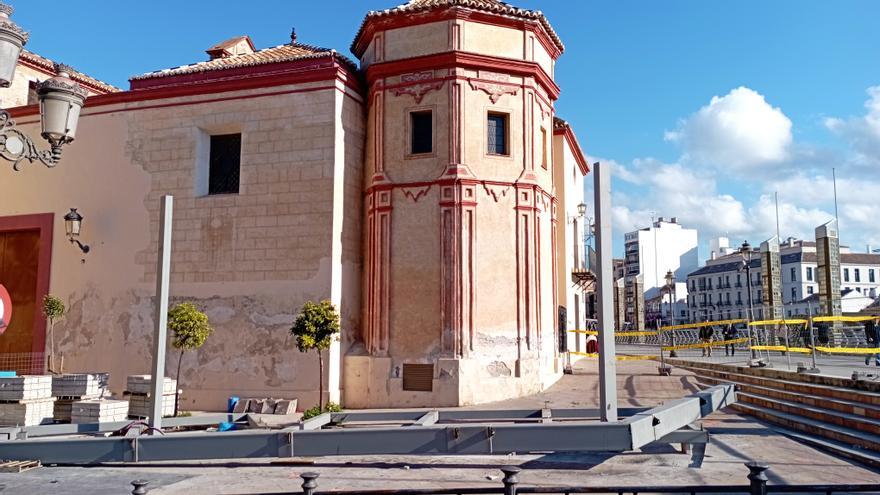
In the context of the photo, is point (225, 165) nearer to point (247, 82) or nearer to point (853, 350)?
point (247, 82)

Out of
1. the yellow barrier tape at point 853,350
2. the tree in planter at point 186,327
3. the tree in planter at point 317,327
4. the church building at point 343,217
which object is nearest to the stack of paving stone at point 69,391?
the tree in planter at point 186,327

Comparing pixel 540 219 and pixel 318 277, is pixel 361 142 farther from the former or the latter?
pixel 540 219

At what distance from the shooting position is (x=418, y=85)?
16.4 meters

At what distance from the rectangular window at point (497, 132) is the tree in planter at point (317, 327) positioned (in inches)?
226

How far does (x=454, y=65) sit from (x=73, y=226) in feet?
35.4

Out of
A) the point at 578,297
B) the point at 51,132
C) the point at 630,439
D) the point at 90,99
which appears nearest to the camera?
the point at 630,439

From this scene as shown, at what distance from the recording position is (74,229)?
17.5 meters

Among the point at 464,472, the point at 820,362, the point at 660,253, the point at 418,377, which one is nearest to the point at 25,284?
the point at 418,377

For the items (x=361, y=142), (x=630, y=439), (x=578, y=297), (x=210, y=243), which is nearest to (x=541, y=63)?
(x=361, y=142)

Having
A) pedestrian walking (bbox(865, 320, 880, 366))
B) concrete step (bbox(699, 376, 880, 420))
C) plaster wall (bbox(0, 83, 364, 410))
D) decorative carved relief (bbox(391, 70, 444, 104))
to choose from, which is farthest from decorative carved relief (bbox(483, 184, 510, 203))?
pedestrian walking (bbox(865, 320, 880, 366))

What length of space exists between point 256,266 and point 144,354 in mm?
3785

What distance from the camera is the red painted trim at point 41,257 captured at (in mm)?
17812

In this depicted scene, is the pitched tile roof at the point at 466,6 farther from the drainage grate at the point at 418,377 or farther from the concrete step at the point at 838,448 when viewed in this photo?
the concrete step at the point at 838,448

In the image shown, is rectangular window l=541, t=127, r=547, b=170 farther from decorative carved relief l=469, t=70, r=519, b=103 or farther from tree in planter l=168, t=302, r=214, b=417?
tree in planter l=168, t=302, r=214, b=417
